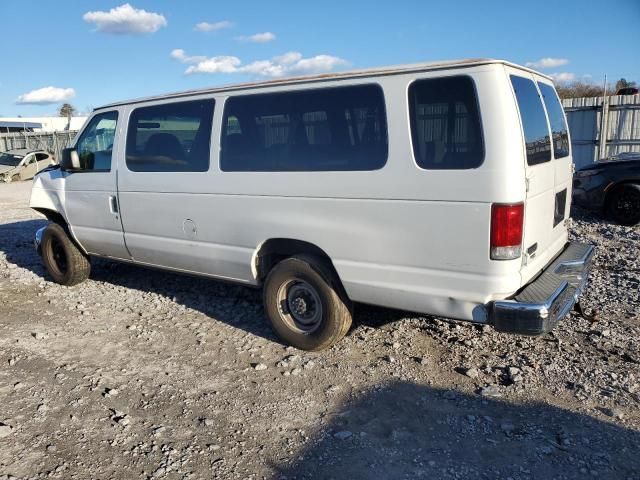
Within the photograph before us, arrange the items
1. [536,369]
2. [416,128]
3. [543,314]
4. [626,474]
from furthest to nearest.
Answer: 1. [536,369]
2. [416,128]
3. [543,314]
4. [626,474]

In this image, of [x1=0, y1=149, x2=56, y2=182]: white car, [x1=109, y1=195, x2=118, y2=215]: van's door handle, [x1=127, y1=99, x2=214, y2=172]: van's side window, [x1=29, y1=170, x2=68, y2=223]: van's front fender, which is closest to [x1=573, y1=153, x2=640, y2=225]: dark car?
[x1=127, y1=99, x2=214, y2=172]: van's side window

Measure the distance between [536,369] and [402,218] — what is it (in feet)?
5.01

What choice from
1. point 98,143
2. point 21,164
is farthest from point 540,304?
point 21,164

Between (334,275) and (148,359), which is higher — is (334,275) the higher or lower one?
the higher one

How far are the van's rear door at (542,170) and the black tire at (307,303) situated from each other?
4.59 feet

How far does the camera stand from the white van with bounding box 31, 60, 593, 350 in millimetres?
3420

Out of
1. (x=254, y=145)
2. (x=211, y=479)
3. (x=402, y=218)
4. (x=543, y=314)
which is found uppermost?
(x=254, y=145)

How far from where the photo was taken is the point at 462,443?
3.22 metres

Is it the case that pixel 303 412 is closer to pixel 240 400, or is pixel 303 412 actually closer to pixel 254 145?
pixel 240 400

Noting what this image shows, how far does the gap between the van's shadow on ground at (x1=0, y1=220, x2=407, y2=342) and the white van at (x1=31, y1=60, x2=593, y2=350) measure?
1.95 feet

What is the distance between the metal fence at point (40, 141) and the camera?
29.5 metres

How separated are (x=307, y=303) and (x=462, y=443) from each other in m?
1.70

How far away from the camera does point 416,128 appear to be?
3.64 meters

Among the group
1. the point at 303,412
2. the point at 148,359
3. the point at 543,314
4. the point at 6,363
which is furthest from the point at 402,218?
the point at 6,363
